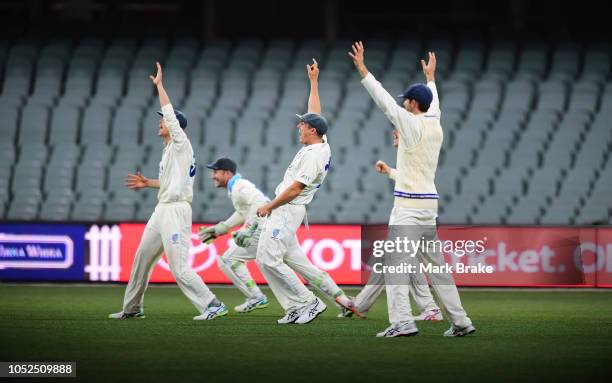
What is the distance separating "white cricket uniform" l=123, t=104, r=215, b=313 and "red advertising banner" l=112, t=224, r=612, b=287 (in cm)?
558

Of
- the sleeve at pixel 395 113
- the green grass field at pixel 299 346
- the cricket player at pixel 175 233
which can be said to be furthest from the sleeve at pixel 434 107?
the cricket player at pixel 175 233

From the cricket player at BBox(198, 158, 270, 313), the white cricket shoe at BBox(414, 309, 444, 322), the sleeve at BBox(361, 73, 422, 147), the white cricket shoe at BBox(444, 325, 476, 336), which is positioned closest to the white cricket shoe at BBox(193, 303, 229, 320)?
the cricket player at BBox(198, 158, 270, 313)

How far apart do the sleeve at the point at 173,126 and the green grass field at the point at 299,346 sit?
1.88 metres

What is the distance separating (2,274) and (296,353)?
31.6 feet

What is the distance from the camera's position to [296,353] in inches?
365

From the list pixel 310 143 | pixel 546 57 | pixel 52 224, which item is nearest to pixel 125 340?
pixel 310 143

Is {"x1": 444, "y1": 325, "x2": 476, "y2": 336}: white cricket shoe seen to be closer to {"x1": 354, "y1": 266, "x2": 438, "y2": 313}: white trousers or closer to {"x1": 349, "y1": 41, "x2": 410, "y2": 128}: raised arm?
{"x1": 354, "y1": 266, "x2": 438, "y2": 313}: white trousers

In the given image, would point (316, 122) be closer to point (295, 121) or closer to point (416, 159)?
point (416, 159)

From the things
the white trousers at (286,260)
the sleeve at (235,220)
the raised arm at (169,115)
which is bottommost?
the white trousers at (286,260)

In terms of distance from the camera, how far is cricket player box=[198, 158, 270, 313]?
13398mm

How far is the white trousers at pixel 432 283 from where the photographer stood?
9945 mm

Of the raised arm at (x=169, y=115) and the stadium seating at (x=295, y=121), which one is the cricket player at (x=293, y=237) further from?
the stadium seating at (x=295, y=121)

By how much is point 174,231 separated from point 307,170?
5.34 ft

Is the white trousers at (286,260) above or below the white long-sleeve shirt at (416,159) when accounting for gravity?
below
